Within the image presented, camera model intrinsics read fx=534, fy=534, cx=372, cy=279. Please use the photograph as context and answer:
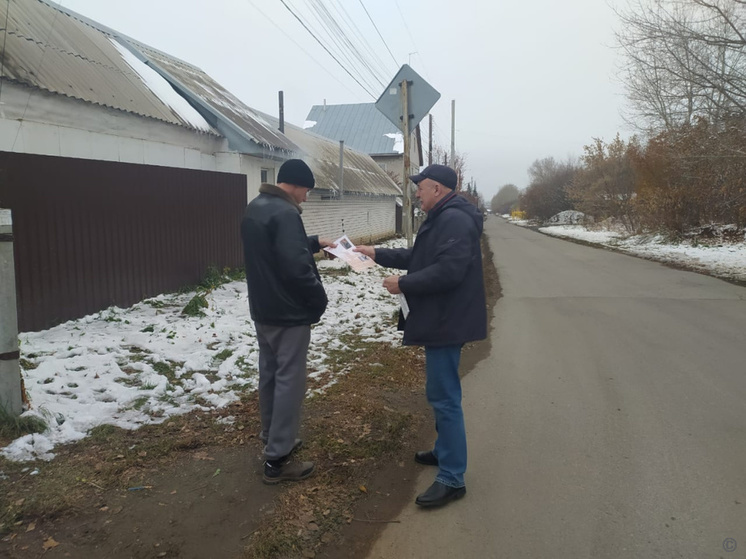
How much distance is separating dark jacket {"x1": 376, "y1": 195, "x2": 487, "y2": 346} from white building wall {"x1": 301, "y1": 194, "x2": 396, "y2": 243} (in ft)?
35.7

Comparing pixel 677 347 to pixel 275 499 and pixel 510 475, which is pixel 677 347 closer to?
pixel 510 475

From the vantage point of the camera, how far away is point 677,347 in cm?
645

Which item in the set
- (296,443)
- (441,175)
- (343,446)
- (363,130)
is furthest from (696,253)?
(363,130)

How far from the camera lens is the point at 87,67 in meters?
7.85

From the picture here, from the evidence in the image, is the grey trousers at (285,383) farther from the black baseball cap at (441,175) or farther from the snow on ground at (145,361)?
the snow on ground at (145,361)

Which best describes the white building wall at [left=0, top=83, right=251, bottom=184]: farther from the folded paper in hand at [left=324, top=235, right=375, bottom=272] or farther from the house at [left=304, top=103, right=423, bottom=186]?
the house at [left=304, top=103, right=423, bottom=186]

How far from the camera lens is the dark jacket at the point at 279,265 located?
3174mm

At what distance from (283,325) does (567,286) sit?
9507mm

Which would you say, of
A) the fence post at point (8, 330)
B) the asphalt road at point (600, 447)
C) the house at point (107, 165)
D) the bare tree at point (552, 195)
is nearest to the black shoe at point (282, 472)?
the asphalt road at point (600, 447)

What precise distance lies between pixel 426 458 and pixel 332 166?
15.0 meters

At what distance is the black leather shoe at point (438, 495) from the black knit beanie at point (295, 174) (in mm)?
2028

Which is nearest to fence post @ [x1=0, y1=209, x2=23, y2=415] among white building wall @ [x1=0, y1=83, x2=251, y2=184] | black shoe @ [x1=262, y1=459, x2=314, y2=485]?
black shoe @ [x1=262, y1=459, x2=314, y2=485]

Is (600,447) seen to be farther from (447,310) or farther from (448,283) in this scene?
(448,283)

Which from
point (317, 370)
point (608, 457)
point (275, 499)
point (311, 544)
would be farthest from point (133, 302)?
point (608, 457)
